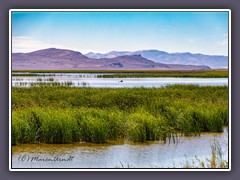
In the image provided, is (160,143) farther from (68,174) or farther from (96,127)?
(68,174)

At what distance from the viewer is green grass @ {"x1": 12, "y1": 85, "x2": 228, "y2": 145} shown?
10047mm

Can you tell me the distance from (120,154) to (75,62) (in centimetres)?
221

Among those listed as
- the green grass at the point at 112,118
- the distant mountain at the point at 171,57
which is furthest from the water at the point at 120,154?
the distant mountain at the point at 171,57

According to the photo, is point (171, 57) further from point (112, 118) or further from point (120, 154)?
point (120, 154)

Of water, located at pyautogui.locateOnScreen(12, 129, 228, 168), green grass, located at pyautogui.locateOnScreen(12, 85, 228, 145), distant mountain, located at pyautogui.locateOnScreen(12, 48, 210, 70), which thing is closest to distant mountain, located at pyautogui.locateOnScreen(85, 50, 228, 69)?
distant mountain, located at pyautogui.locateOnScreen(12, 48, 210, 70)

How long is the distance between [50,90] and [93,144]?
5.58 m

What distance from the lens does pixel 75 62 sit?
35.2ft

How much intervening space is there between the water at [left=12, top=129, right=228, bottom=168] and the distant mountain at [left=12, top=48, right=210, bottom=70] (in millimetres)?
1450

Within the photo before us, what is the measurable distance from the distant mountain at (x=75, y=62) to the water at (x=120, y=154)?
1450mm

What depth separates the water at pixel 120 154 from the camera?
888cm

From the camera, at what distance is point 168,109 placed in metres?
11.7

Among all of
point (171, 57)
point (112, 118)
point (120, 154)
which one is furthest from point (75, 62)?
point (120, 154)

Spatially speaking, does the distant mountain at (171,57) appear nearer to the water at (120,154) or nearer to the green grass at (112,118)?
the green grass at (112,118)

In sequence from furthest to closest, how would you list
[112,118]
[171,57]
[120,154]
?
[112,118]
[171,57]
[120,154]
